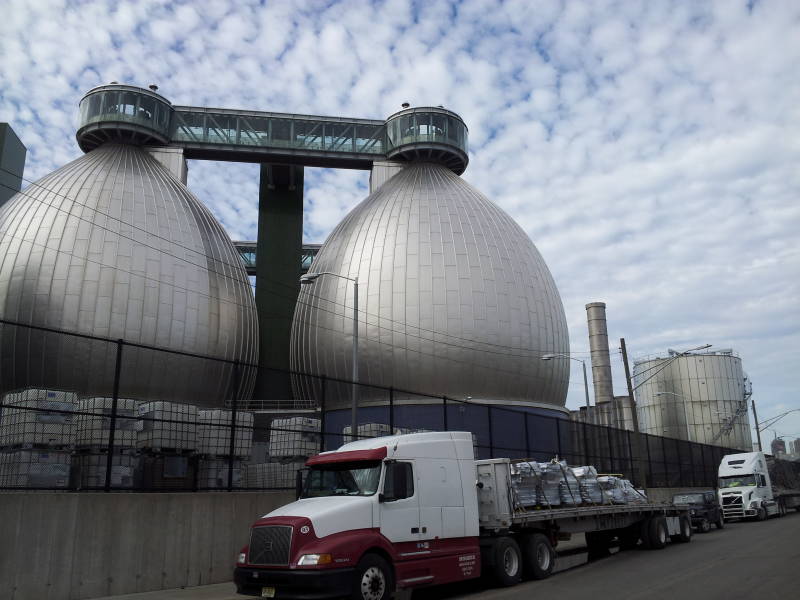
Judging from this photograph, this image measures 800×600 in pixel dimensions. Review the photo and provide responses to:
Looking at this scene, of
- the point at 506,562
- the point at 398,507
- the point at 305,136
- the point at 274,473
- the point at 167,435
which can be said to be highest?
the point at 305,136

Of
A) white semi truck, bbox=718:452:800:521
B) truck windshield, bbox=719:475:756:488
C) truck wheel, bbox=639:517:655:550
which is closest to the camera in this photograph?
truck wheel, bbox=639:517:655:550

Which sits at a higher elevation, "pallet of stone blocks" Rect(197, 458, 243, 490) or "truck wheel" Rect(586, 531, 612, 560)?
"pallet of stone blocks" Rect(197, 458, 243, 490)

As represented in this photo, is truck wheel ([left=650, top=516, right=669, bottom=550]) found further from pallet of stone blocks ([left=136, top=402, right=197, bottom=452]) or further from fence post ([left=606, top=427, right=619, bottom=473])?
fence post ([left=606, top=427, right=619, bottom=473])

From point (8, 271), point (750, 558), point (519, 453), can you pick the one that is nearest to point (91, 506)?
point (750, 558)

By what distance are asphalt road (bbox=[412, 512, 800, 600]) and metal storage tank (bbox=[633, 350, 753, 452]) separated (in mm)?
51236

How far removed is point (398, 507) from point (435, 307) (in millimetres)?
22498

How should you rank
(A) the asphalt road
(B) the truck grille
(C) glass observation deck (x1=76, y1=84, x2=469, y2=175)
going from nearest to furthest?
(B) the truck grille → (A) the asphalt road → (C) glass observation deck (x1=76, y1=84, x2=469, y2=175)

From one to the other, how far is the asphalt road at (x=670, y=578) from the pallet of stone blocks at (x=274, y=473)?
7.41 meters

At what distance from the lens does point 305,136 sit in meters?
43.9

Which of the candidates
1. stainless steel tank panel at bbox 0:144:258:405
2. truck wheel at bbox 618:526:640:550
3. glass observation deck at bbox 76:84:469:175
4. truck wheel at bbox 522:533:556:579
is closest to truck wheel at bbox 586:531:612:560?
truck wheel at bbox 618:526:640:550

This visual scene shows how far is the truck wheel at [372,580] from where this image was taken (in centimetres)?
1005

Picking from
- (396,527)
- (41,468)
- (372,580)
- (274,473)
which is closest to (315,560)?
(372,580)

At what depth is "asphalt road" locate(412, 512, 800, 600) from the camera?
11219 millimetres

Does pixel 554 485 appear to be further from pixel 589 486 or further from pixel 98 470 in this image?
pixel 98 470
